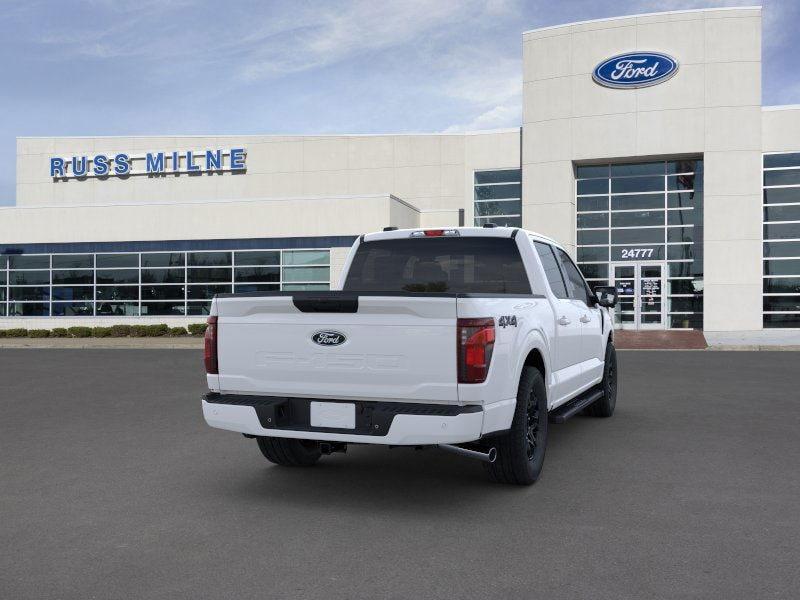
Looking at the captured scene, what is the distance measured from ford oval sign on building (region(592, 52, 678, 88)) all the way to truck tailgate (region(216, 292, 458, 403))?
2702cm

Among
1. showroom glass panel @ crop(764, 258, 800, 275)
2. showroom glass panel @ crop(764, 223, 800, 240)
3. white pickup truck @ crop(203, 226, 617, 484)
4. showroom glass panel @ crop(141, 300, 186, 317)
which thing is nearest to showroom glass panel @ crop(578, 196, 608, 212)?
showroom glass panel @ crop(764, 223, 800, 240)

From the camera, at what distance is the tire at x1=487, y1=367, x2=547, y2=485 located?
5.70 meters

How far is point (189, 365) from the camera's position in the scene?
57.9ft

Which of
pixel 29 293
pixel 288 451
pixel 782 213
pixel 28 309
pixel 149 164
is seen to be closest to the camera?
pixel 288 451

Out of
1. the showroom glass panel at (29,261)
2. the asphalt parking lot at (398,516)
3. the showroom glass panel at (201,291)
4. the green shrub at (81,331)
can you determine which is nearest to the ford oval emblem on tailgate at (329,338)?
the asphalt parking lot at (398,516)

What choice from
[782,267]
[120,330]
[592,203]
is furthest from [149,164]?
[782,267]

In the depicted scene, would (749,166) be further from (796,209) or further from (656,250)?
(656,250)

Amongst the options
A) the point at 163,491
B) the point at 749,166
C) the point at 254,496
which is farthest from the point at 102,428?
the point at 749,166

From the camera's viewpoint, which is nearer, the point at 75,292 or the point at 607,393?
the point at 607,393

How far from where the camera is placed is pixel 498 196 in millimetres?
34094

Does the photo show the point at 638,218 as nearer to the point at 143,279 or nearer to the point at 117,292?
the point at 143,279

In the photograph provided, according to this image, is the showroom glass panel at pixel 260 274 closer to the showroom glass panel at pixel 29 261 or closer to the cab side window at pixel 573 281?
the showroom glass panel at pixel 29 261

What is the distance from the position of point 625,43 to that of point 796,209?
29.2ft

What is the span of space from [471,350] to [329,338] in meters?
0.99
